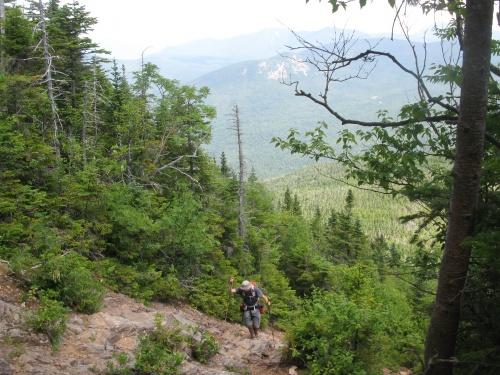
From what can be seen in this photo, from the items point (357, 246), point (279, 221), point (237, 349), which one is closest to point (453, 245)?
point (237, 349)

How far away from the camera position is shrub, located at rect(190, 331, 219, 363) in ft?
27.5

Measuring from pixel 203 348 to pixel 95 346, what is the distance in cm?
232

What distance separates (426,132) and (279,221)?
25.7m

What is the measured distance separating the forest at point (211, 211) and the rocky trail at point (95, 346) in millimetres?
335

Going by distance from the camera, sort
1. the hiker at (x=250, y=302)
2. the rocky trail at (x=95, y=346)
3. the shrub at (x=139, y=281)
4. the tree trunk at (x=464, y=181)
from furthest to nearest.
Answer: the shrub at (x=139, y=281) < the hiker at (x=250, y=302) < the rocky trail at (x=95, y=346) < the tree trunk at (x=464, y=181)

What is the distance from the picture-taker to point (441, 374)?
133 inches

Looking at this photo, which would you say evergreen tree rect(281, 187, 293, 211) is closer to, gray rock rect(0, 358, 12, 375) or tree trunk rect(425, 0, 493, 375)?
gray rock rect(0, 358, 12, 375)

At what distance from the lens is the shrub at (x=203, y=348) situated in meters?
8.39

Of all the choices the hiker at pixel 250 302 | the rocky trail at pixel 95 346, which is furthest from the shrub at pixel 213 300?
the hiker at pixel 250 302

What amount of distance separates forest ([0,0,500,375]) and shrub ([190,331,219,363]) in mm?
1573

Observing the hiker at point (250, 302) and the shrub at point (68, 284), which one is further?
the hiker at point (250, 302)

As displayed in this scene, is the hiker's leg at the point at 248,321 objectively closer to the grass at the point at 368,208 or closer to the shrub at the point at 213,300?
the shrub at the point at 213,300

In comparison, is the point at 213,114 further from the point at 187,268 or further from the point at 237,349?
the point at 237,349

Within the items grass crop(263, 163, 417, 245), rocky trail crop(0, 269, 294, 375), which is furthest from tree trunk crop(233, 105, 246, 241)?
grass crop(263, 163, 417, 245)
